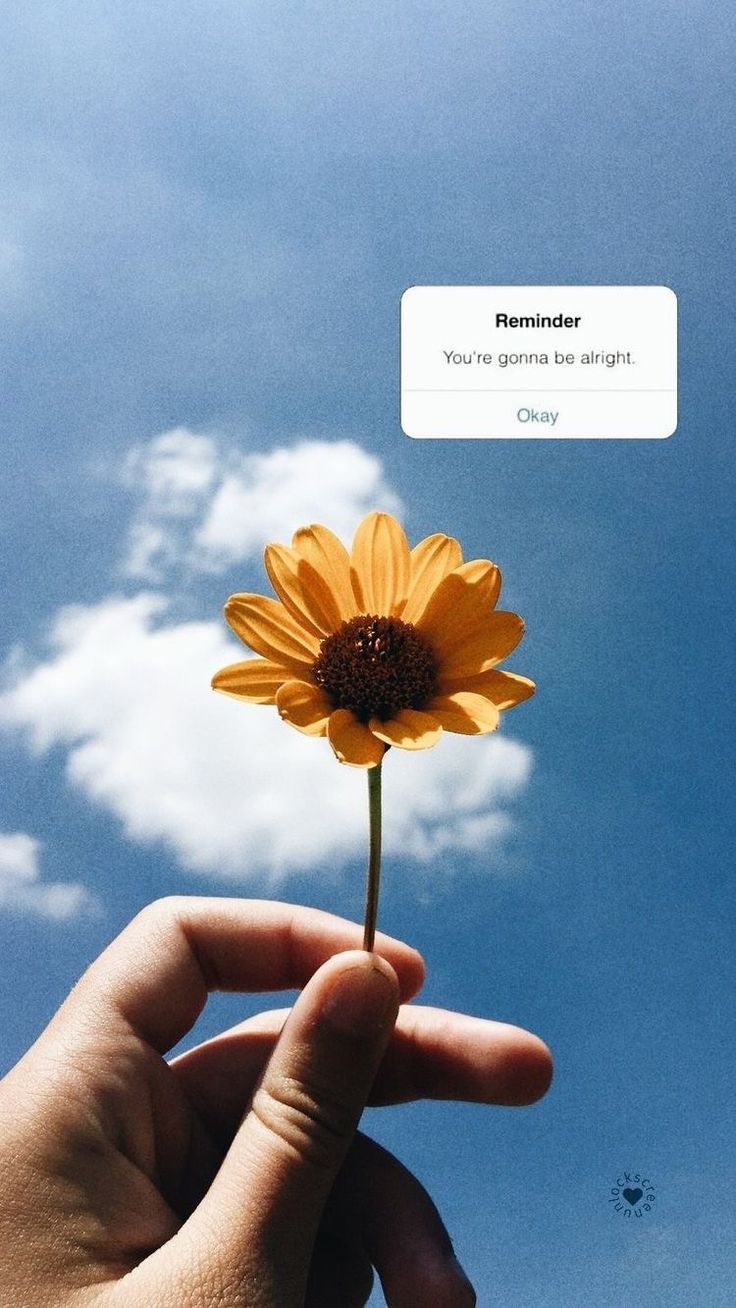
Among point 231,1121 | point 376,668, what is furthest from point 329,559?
point 231,1121

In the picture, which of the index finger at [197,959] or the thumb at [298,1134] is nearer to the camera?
the thumb at [298,1134]

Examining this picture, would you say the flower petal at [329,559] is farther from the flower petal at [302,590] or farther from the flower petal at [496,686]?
the flower petal at [496,686]

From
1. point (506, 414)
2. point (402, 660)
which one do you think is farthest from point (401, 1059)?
point (506, 414)

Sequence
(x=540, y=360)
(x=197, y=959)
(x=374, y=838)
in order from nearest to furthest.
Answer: (x=374, y=838), (x=197, y=959), (x=540, y=360)

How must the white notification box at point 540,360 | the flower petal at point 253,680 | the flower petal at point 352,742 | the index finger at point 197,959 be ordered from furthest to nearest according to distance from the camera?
the white notification box at point 540,360
the index finger at point 197,959
the flower petal at point 253,680
the flower petal at point 352,742

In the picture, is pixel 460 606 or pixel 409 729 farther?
pixel 460 606

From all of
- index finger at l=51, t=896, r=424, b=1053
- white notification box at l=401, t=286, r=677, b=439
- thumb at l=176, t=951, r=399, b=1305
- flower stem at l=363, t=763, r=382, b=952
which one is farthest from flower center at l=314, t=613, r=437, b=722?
white notification box at l=401, t=286, r=677, b=439

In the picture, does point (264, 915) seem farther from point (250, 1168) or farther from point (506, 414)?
point (506, 414)

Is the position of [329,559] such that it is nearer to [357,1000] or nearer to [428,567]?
[428,567]

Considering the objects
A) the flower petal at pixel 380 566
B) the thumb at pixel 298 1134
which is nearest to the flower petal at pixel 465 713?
the flower petal at pixel 380 566
